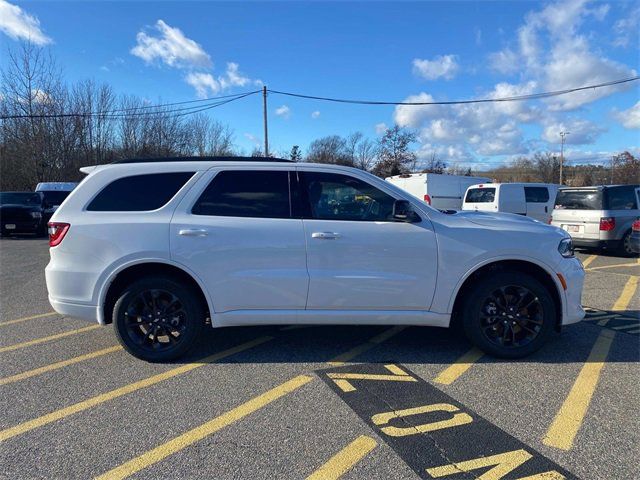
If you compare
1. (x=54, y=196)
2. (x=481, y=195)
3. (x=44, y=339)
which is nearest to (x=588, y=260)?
(x=481, y=195)

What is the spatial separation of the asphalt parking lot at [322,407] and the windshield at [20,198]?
544 inches

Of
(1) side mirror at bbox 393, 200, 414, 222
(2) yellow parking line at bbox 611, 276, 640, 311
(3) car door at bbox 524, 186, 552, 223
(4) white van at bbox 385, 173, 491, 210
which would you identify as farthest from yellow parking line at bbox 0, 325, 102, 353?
(3) car door at bbox 524, 186, 552, 223

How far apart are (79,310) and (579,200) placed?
10971 mm

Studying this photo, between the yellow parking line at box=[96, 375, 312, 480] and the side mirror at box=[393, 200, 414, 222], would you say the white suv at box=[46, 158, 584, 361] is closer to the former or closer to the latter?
the side mirror at box=[393, 200, 414, 222]

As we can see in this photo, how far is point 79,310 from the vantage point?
385cm

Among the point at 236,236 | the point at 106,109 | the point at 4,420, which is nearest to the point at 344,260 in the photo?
the point at 236,236

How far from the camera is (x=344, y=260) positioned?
3.77 metres

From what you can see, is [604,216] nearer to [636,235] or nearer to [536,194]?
[636,235]

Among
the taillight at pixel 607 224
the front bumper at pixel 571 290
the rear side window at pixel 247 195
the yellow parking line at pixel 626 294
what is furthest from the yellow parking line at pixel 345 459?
the taillight at pixel 607 224

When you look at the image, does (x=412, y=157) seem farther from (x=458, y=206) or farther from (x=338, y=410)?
(x=338, y=410)

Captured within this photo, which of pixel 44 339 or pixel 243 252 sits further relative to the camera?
pixel 44 339

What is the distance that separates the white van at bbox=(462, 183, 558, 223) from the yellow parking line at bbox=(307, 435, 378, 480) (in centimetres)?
1221

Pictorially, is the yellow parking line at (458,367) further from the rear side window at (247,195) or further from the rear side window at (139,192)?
the rear side window at (139,192)

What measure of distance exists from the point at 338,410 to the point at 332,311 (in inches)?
39.5
